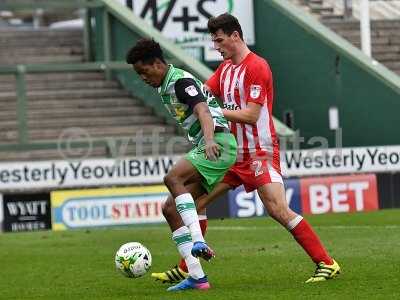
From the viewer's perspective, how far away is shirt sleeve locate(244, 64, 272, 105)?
33.8 ft

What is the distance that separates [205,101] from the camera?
9.84 metres

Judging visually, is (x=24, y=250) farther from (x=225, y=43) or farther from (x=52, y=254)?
(x=225, y=43)

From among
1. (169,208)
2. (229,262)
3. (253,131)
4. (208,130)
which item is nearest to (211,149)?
(208,130)

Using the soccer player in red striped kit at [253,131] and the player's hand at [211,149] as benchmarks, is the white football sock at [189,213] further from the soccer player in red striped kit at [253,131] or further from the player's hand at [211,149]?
the soccer player in red striped kit at [253,131]

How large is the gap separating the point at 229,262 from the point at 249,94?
3.03 metres

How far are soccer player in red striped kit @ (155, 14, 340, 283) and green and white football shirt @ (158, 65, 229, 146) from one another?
0.15 metres

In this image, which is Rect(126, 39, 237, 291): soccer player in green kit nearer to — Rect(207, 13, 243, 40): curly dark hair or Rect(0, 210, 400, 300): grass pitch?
Rect(0, 210, 400, 300): grass pitch

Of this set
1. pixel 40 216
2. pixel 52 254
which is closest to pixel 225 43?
pixel 52 254

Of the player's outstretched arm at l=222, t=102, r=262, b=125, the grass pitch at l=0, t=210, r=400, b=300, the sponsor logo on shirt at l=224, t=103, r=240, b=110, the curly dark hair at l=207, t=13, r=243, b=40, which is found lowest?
the grass pitch at l=0, t=210, r=400, b=300

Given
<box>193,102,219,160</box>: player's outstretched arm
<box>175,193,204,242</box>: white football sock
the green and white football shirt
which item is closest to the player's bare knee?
<box>175,193,204,242</box>: white football sock

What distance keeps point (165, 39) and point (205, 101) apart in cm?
1712

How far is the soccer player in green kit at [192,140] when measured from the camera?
976 cm

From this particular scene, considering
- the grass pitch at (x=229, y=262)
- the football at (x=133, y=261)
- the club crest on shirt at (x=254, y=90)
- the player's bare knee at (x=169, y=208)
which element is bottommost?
the grass pitch at (x=229, y=262)

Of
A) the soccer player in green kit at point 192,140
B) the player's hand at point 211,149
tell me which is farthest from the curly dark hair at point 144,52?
the player's hand at point 211,149
